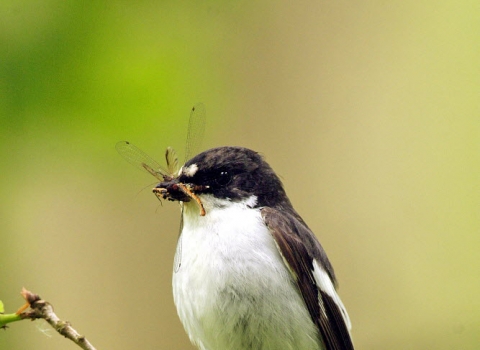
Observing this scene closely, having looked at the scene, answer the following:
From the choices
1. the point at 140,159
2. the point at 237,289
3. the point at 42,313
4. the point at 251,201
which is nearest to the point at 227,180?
the point at 251,201

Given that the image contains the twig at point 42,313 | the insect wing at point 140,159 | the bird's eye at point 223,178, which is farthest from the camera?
the bird's eye at point 223,178

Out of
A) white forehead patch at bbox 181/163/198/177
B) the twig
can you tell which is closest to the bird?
white forehead patch at bbox 181/163/198/177

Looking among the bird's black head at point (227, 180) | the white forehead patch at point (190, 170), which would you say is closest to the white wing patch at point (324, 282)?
the bird's black head at point (227, 180)

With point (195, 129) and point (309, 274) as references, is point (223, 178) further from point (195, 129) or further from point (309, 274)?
point (309, 274)

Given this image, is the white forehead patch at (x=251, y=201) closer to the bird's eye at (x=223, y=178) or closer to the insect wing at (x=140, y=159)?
the bird's eye at (x=223, y=178)

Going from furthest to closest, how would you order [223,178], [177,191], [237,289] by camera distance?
[223,178] < [177,191] < [237,289]
